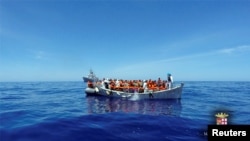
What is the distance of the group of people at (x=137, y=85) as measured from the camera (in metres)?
29.5

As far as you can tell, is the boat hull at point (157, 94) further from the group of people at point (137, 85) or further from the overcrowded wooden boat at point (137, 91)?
the group of people at point (137, 85)

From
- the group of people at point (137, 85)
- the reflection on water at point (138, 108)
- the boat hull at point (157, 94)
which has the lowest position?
the reflection on water at point (138, 108)

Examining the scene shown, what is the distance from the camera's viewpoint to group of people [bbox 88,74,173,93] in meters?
29.5

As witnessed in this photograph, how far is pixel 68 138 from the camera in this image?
10.9 meters

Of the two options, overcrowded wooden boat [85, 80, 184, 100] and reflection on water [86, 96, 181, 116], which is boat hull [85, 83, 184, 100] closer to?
overcrowded wooden boat [85, 80, 184, 100]

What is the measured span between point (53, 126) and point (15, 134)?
2.13 meters

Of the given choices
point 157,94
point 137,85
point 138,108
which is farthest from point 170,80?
point 138,108

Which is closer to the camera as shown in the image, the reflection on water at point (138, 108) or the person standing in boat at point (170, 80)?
the reflection on water at point (138, 108)

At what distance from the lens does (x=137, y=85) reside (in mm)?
30641

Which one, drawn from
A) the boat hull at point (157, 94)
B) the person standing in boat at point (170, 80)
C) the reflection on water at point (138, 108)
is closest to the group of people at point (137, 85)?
the person standing in boat at point (170, 80)

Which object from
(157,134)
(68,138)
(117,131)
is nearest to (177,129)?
(157,134)

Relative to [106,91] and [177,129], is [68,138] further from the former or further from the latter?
[106,91]

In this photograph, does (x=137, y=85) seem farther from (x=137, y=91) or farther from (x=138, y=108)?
(x=138, y=108)

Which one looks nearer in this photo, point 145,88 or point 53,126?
point 53,126
